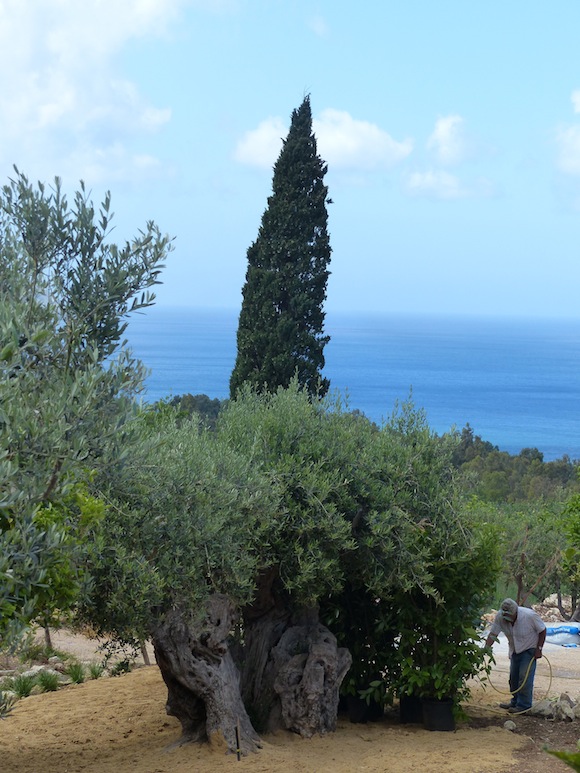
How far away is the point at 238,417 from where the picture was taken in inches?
461

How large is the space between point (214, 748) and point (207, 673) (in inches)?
32.6

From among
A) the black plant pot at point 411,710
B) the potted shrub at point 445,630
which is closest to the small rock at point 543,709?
the potted shrub at point 445,630

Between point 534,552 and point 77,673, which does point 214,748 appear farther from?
point 534,552

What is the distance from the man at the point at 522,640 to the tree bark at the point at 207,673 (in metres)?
3.85

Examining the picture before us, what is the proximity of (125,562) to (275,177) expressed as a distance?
17310 millimetres

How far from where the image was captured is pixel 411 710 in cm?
1220

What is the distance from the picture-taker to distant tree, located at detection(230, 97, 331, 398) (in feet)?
78.2

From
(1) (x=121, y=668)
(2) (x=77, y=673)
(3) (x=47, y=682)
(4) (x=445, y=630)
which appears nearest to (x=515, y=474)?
(2) (x=77, y=673)

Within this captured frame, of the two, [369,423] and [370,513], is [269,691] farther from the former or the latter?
[369,423]

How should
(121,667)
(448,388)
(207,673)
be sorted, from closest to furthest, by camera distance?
(207,673)
(121,667)
(448,388)

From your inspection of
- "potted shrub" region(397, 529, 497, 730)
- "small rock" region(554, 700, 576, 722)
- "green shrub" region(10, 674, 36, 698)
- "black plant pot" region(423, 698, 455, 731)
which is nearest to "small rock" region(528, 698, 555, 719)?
"small rock" region(554, 700, 576, 722)

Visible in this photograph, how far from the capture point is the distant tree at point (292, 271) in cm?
2384

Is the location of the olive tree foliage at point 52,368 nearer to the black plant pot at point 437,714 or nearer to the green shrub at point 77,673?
the black plant pot at point 437,714

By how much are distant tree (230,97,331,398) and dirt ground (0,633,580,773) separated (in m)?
11.2
